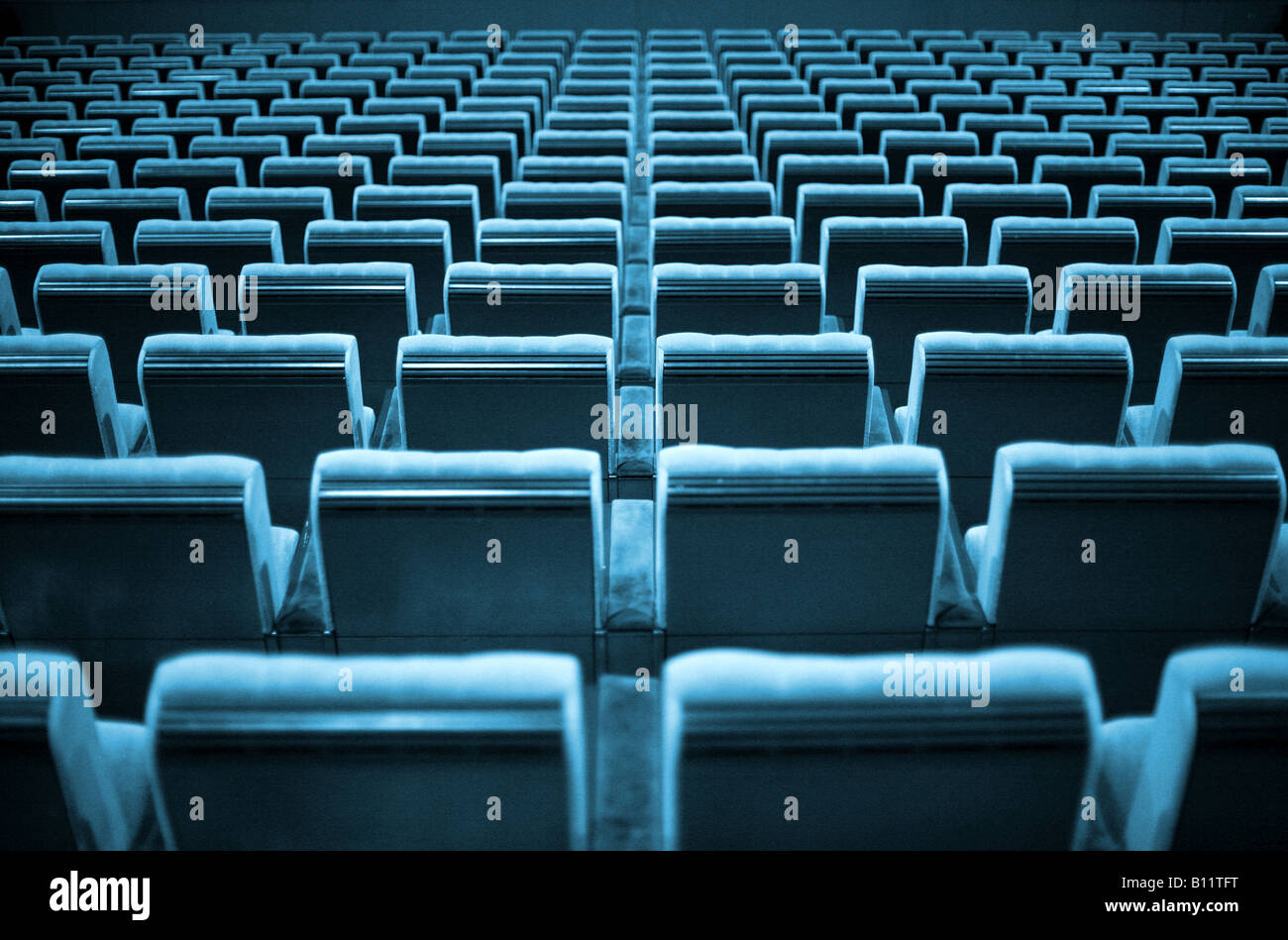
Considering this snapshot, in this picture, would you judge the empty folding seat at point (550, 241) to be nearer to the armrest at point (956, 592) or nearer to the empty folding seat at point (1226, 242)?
the armrest at point (956, 592)

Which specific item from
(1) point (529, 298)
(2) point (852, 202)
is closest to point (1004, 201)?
(2) point (852, 202)

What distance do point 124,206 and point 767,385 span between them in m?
1.38

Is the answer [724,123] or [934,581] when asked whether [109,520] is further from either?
[724,123]

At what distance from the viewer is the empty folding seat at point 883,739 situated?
53 cm

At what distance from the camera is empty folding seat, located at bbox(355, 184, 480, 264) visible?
1739 mm

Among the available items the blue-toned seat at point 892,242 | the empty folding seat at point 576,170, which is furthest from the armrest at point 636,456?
the empty folding seat at point 576,170

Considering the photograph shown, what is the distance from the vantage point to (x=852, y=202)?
5.77 ft

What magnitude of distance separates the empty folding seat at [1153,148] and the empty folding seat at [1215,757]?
2083mm

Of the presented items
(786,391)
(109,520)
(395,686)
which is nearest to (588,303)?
(786,391)

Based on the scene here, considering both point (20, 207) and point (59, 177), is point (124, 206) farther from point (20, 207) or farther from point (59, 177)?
point (59, 177)

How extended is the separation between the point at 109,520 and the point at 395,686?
15.2 inches

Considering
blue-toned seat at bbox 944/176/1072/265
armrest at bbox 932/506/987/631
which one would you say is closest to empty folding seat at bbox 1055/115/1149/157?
blue-toned seat at bbox 944/176/1072/265

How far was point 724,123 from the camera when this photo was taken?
253 cm

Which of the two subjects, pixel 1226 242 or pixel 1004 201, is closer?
pixel 1226 242
